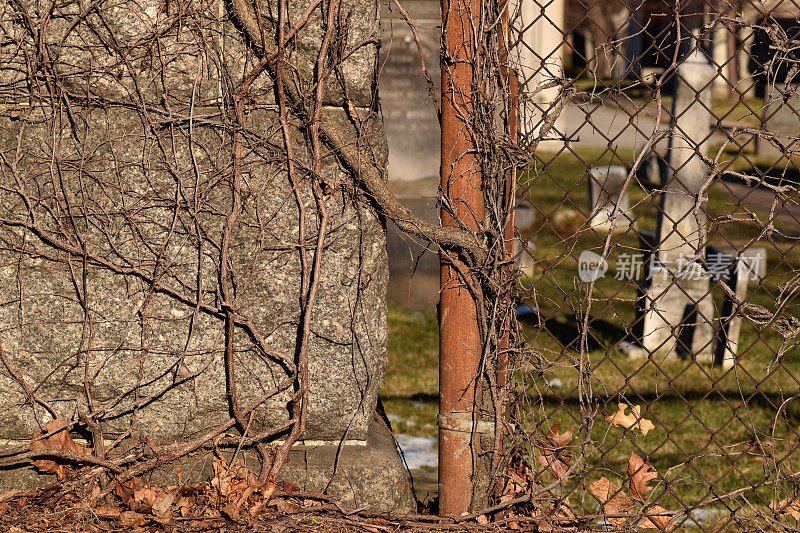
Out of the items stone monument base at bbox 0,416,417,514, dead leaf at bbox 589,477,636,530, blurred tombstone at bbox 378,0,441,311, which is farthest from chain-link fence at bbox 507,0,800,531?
blurred tombstone at bbox 378,0,441,311

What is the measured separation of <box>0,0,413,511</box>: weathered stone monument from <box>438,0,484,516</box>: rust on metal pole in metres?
0.22

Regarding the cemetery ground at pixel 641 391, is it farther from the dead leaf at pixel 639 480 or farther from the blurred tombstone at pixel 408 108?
the blurred tombstone at pixel 408 108

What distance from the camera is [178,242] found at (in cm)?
220

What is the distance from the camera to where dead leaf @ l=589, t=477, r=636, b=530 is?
7.66ft

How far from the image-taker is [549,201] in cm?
968

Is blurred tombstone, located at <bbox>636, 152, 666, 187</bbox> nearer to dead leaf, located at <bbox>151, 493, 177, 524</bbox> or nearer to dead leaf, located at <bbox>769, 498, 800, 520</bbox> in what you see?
dead leaf, located at <bbox>769, 498, 800, 520</bbox>

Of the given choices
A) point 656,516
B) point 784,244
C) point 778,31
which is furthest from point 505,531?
point 784,244

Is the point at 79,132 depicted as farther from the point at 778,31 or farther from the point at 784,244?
the point at 784,244

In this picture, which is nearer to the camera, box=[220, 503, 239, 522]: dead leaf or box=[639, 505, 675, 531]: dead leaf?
box=[220, 503, 239, 522]: dead leaf

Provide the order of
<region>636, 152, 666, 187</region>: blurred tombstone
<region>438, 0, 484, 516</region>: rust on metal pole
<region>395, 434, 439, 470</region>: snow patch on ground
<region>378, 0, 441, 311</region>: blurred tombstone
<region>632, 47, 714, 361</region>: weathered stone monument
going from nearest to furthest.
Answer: <region>438, 0, 484, 516</region>: rust on metal pole → <region>395, 434, 439, 470</region>: snow patch on ground → <region>632, 47, 714, 361</region>: weathered stone monument → <region>378, 0, 441, 311</region>: blurred tombstone → <region>636, 152, 666, 187</region>: blurred tombstone

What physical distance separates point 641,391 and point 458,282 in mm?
2657

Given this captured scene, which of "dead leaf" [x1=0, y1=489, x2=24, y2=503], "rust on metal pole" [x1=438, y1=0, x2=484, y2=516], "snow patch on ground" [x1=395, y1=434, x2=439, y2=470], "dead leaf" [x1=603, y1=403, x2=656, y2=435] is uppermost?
"rust on metal pole" [x1=438, y1=0, x2=484, y2=516]

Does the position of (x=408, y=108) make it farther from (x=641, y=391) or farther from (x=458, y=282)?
(x=458, y=282)

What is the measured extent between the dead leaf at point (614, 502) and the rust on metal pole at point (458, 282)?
0.44 m
